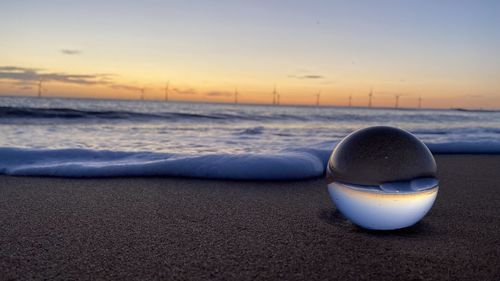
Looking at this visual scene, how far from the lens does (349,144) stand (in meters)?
2.15

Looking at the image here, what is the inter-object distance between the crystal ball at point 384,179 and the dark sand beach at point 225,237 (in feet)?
0.42

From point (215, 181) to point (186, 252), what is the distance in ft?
6.23

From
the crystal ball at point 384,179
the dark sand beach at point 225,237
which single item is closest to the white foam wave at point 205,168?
the dark sand beach at point 225,237

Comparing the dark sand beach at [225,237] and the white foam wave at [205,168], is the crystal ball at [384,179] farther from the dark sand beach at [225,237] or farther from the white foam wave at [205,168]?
the white foam wave at [205,168]

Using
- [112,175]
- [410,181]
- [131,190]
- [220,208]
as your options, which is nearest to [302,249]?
[410,181]

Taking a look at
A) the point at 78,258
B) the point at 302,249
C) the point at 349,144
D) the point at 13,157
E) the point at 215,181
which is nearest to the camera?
the point at 78,258

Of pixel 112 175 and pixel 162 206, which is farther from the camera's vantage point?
pixel 112 175

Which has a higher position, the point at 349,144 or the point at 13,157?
the point at 349,144

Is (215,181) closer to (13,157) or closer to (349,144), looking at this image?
(349,144)

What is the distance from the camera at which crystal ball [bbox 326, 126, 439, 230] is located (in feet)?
6.48

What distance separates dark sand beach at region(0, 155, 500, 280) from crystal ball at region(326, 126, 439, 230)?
0.13 metres

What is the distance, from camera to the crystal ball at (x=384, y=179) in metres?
1.97

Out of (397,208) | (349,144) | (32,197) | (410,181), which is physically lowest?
(32,197)

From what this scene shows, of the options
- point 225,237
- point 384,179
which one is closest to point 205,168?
point 225,237
